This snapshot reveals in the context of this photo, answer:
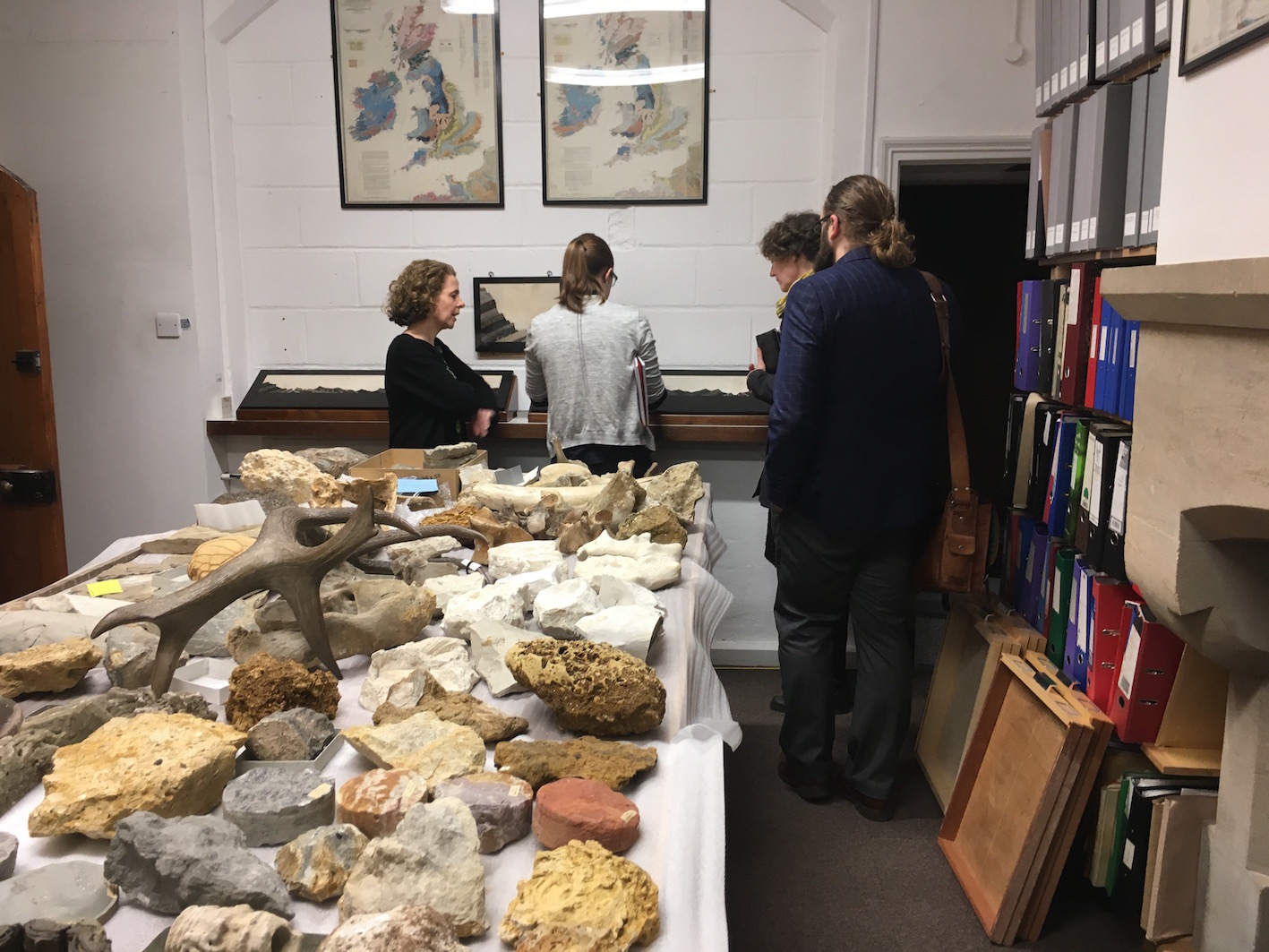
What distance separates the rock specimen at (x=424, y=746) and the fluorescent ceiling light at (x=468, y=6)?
3.51 metres

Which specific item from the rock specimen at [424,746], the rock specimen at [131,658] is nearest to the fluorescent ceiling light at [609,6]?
the rock specimen at [131,658]

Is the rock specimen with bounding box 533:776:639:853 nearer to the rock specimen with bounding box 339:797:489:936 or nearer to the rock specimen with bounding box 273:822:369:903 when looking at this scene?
the rock specimen with bounding box 339:797:489:936

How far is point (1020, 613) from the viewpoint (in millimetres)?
2691

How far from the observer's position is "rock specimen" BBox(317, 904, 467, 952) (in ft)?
2.90

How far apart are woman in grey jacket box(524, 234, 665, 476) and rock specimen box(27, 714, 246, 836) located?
2130 millimetres

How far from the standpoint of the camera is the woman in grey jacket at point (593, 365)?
322 cm

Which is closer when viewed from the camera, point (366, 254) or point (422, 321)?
point (422, 321)

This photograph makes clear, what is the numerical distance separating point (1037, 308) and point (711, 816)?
76.7 inches

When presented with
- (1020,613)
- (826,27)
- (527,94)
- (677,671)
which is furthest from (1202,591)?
(527,94)

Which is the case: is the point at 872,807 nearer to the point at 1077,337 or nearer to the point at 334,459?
the point at 1077,337

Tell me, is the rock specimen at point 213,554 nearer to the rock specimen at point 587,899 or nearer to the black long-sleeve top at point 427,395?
the rock specimen at point 587,899

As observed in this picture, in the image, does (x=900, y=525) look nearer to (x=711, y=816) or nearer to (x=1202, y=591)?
(x=1202, y=591)

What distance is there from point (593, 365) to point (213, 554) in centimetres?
156

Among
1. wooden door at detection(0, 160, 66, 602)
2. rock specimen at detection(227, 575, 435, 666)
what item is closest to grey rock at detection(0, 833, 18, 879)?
rock specimen at detection(227, 575, 435, 666)
